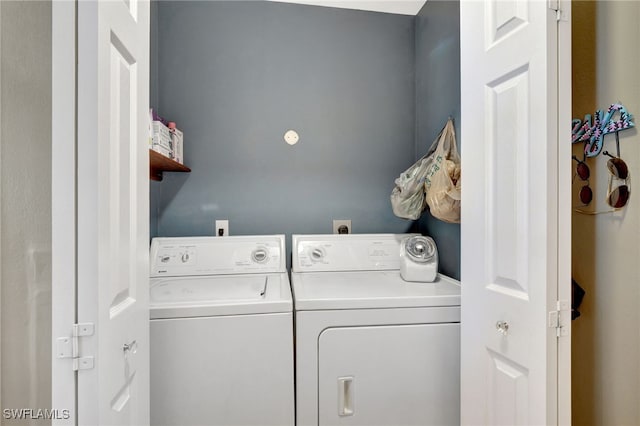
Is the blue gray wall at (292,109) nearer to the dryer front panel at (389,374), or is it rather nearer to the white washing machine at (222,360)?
the dryer front panel at (389,374)

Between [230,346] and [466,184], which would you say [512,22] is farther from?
[230,346]

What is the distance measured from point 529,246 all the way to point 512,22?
26.6 inches

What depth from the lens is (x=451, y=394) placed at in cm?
133

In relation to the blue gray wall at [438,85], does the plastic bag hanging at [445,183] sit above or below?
below

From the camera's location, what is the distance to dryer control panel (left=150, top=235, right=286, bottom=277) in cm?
171

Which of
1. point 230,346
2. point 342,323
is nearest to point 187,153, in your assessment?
point 230,346

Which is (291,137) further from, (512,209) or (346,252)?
(512,209)

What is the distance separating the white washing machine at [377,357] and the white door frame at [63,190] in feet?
2.48

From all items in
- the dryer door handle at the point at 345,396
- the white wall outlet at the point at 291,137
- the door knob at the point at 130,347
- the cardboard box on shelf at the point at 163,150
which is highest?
Result: the white wall outlet at the point at 291,137

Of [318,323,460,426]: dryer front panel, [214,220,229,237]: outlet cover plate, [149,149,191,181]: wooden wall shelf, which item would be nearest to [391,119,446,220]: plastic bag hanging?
[318,323,460,426]: dryer front panel

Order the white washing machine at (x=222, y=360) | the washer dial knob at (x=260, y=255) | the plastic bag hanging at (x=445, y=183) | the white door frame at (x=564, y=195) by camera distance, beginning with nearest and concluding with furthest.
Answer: the white door frame at (x=564, y=195) < the white washing machine at (x=222, y=360) < the plastic bag hanging at (x=445, y=183) < the washer dial knob at (x=260, y=255)

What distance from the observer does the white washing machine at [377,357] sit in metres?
1.23

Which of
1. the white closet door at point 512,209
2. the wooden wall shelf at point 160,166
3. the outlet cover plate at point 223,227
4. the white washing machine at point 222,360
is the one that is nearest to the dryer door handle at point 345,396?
the white washing machine at point 222,360

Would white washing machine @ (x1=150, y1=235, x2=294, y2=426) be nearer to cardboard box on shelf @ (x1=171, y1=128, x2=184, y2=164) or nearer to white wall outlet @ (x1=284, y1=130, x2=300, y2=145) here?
cardboard box on shelf @ (x1=171, y1=128, x2=184, y2=164)
